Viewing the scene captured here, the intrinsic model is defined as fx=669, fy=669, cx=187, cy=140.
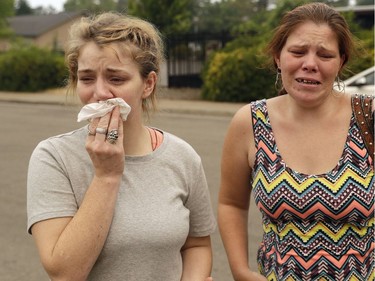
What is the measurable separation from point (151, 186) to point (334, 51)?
82 cm

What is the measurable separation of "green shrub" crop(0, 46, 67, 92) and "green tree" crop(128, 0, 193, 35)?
3.93m

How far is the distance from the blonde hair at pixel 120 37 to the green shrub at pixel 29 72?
988 inches

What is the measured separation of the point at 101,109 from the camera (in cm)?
201

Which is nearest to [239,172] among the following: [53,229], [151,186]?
[151,186]

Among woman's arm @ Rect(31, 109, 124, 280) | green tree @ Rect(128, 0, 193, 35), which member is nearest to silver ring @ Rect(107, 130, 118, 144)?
woman's arm @ Rect(31, 109, 124, 280)

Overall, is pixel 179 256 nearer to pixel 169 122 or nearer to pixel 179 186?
pixel 179 186

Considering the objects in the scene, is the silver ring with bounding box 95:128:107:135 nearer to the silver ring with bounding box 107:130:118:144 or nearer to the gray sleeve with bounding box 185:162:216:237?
the silver ring with bounding box 107:130:118:144

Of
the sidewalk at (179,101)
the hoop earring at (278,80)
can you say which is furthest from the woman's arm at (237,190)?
the sidewalk at (179,101)

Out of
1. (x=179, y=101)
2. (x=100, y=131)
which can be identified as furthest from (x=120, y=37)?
(x=179, y=101)

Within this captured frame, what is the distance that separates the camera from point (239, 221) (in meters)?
2.74

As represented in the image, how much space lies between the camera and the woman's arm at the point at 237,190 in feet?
8.46

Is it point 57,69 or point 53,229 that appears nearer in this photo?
point 53,229

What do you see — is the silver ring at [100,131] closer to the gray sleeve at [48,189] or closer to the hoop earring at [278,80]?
the gray sleeve at [48,189]

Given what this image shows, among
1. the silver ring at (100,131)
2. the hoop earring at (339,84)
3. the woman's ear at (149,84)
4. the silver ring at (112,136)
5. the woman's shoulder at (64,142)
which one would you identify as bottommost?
the woman's shoulder at (64,142)
